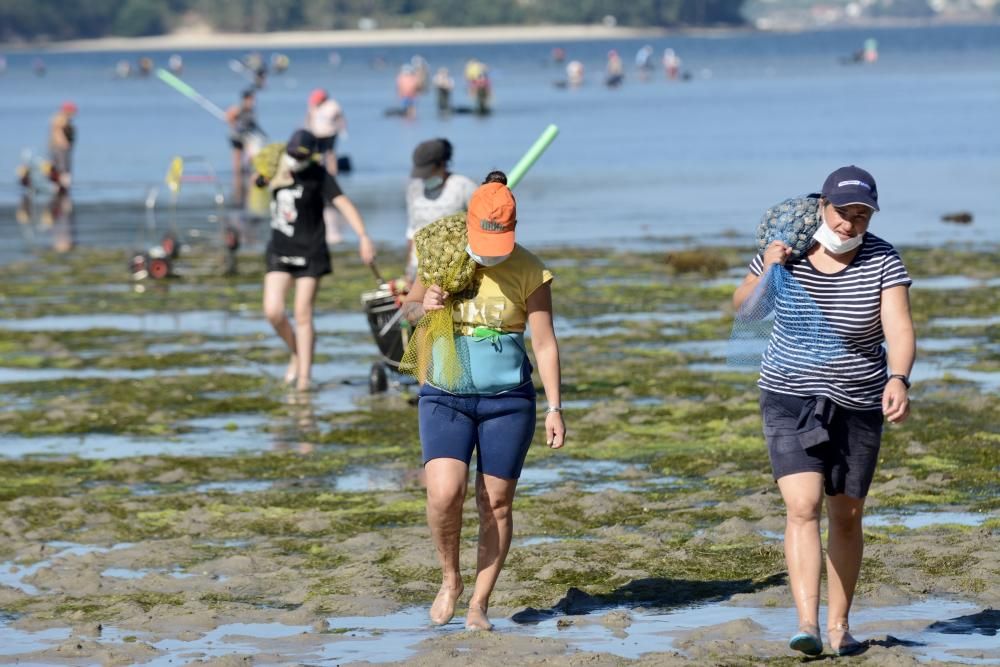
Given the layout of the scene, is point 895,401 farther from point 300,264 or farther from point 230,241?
point 230,241

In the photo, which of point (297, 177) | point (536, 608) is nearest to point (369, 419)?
point (297, 177)

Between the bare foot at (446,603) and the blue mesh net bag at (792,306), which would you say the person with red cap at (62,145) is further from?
the blue mesh net bag at (792,306)

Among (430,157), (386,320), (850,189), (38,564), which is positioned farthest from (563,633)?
(386,320)

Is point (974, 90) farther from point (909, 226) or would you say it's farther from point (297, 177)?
point (297, 177)

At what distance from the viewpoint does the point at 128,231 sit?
26641 mm

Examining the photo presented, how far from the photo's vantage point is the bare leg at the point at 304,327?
42.1ft

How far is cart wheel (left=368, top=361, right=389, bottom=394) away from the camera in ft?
42.8

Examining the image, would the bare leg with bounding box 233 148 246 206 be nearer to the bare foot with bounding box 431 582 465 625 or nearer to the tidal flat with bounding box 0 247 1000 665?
the tidal flat with bounding box 0 247 1000 665

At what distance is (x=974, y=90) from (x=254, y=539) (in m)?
65.1

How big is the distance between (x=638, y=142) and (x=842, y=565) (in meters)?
39.0

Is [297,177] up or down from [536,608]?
up

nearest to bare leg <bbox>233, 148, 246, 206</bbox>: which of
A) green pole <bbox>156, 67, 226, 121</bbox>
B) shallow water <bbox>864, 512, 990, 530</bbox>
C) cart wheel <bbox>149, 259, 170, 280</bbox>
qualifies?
green pole <bbox>156, 67, 226, 121</bbox>

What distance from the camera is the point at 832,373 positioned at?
669cm

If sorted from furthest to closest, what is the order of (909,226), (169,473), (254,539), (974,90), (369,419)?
1. (974,90)
2. (909,226)
3. (369,419)
4. (169,473)
5. (254,539)
